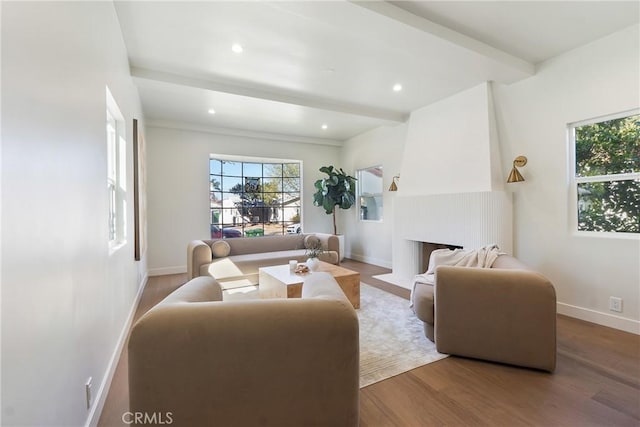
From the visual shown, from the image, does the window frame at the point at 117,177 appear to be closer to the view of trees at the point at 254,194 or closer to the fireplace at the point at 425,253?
the view of trees at the point at 254,194

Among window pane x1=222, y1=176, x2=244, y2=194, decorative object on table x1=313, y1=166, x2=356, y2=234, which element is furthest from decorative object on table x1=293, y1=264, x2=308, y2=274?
window pane x1=222, y1=176, x2=244, y2=194

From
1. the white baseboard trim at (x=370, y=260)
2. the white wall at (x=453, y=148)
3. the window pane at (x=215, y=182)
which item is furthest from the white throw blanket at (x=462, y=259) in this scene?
the window pane at (x=215, y=182)

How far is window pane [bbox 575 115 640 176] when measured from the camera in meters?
2.69

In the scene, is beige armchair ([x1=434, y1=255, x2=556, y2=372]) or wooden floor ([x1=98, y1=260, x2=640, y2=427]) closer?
wooden floor ([x1=98, y1=260, x2=640, y2=427])

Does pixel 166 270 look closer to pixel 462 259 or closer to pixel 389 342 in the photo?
pixel 389 342

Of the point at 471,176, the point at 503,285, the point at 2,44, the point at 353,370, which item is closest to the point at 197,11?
the point at 2,44

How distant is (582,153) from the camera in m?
3.01

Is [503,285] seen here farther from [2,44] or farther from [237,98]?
[237,98]

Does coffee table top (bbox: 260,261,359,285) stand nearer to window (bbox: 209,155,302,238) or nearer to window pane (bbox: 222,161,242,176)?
window (bbox: 209,155,302,238)

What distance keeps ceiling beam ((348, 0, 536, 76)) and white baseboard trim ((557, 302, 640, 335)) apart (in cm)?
263

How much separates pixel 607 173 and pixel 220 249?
15.7 ft

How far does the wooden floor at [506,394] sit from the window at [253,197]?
12.3ft

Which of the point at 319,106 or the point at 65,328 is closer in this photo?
the point at 65,328

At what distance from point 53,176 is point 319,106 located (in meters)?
3.66
